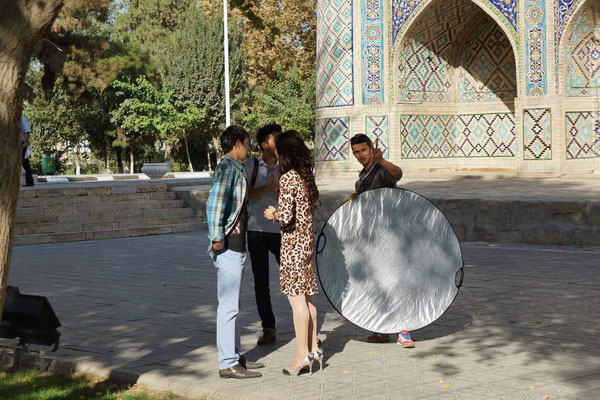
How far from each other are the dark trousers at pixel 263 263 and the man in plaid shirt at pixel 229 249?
87cm

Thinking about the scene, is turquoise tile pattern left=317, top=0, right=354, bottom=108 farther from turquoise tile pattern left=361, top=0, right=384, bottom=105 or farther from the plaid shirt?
the plaid shirt

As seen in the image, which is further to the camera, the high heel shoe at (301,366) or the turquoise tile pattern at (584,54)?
the turquoise tile pattern at (584,54)

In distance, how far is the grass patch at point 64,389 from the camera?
5473 mm

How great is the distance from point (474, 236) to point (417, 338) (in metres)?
7.17

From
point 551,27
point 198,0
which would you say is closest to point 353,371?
point 551,27

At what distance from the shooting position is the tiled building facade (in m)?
18.4

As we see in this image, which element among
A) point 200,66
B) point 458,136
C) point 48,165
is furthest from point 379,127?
point 48,165

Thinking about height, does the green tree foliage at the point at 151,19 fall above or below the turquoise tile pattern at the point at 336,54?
above

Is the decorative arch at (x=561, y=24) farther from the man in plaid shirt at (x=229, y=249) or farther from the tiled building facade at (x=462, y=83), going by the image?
the man in plaid shirt at (x=229, y=249)

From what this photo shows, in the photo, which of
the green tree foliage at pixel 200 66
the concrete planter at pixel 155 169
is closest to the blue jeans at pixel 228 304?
the concrete planter at pixel 155 169

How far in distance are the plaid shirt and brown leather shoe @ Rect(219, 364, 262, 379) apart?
2.78ft

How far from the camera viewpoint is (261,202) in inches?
273

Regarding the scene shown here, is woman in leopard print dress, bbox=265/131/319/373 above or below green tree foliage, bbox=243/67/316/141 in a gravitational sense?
below

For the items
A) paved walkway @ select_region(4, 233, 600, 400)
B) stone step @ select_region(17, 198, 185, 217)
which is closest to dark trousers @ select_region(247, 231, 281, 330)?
paved walkway @ select_region(4, 233, 600, 400)
